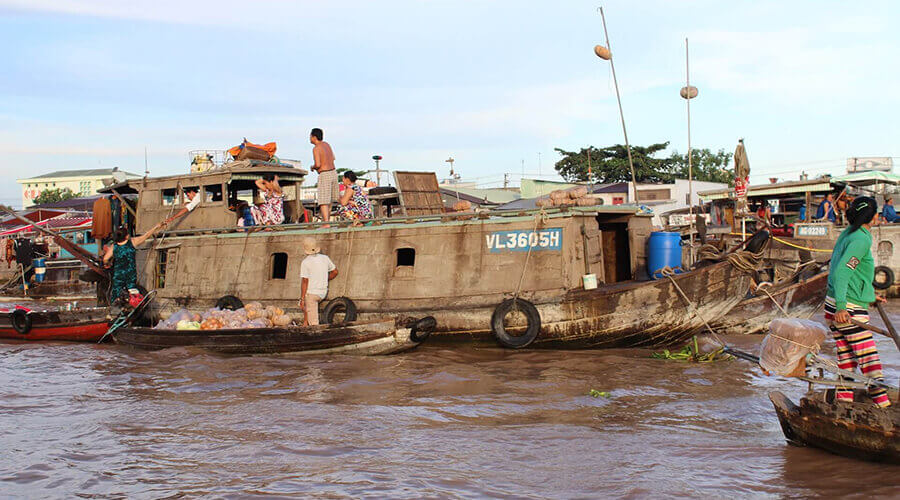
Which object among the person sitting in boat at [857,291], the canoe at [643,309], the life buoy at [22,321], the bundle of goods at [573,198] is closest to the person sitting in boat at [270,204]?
the life buoy at [22,321]

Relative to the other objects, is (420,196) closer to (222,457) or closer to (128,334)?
(128,334)

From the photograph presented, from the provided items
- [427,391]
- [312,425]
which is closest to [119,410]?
[312,425]

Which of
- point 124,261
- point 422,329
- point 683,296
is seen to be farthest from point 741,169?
point 124,261

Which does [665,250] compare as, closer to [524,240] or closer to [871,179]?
[524,240]

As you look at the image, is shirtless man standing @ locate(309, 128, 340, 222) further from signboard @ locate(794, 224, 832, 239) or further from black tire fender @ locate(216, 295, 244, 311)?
signboard @ locate(794, 224, 832, 239)

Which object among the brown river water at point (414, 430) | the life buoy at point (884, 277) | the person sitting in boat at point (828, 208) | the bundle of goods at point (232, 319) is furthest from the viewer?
the person sitting in boat at point (828, 208)

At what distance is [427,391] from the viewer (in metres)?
8.41

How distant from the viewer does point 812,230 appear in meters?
18.2

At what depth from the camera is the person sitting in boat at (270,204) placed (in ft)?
42.6

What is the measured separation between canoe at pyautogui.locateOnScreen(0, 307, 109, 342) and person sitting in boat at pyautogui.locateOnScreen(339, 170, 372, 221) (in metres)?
4.75

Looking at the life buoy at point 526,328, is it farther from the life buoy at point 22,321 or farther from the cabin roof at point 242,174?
the life buoy at point 22,321

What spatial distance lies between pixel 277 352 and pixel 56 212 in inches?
1173

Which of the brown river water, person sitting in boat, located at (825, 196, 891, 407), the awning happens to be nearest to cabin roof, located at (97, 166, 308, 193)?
the brown river water

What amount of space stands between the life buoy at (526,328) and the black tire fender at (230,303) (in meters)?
4.87
